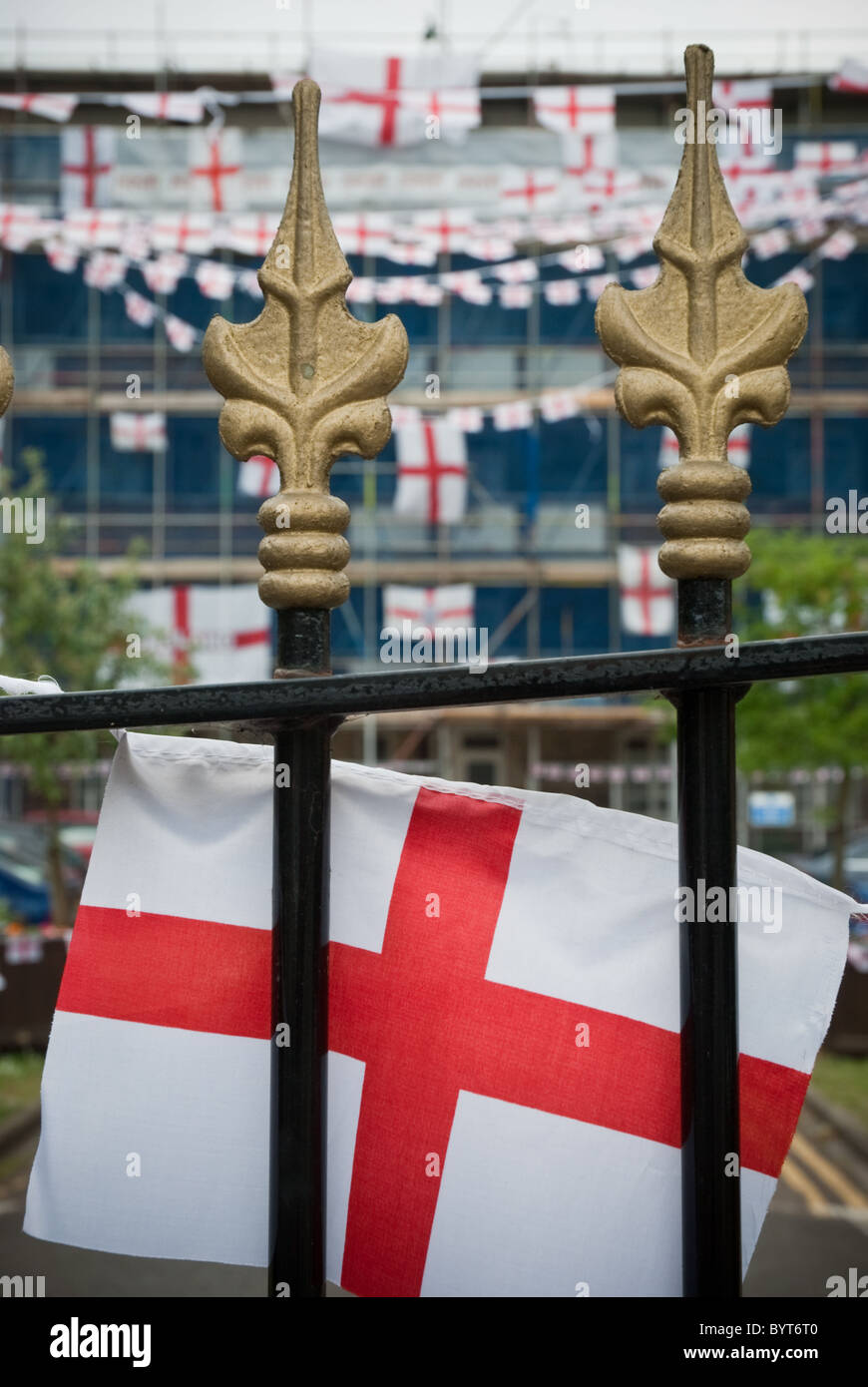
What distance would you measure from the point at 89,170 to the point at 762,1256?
15.2 meters

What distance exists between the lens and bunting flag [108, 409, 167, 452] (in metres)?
18.8

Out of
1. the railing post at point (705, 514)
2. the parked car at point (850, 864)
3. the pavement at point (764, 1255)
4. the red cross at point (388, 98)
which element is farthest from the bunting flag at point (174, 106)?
the railing post at point (705, 514)

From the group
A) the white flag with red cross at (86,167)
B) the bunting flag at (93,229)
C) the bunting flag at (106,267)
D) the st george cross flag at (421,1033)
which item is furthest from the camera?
the white flag with red cross at (86,167)

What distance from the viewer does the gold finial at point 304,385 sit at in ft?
4.19

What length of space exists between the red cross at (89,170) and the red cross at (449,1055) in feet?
56.3

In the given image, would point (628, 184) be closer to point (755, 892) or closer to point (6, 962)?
point (6, 962)

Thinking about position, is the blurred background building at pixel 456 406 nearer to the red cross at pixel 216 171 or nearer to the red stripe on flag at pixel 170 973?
the red cross at pixel 216 171

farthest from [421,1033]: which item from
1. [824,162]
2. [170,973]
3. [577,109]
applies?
[824,162]

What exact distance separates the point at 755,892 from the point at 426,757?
19.7 meters

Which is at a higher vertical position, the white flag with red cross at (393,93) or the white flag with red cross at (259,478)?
the white flag with red cross at (393,93)

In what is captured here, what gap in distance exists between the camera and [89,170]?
16.5 meters

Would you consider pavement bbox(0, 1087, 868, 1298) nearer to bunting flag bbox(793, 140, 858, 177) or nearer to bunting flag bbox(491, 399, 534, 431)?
bunting flag bbox(491, 399, 534, 431)

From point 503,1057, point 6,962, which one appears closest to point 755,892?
point 503,1057

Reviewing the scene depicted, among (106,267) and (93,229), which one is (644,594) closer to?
(106,267)
